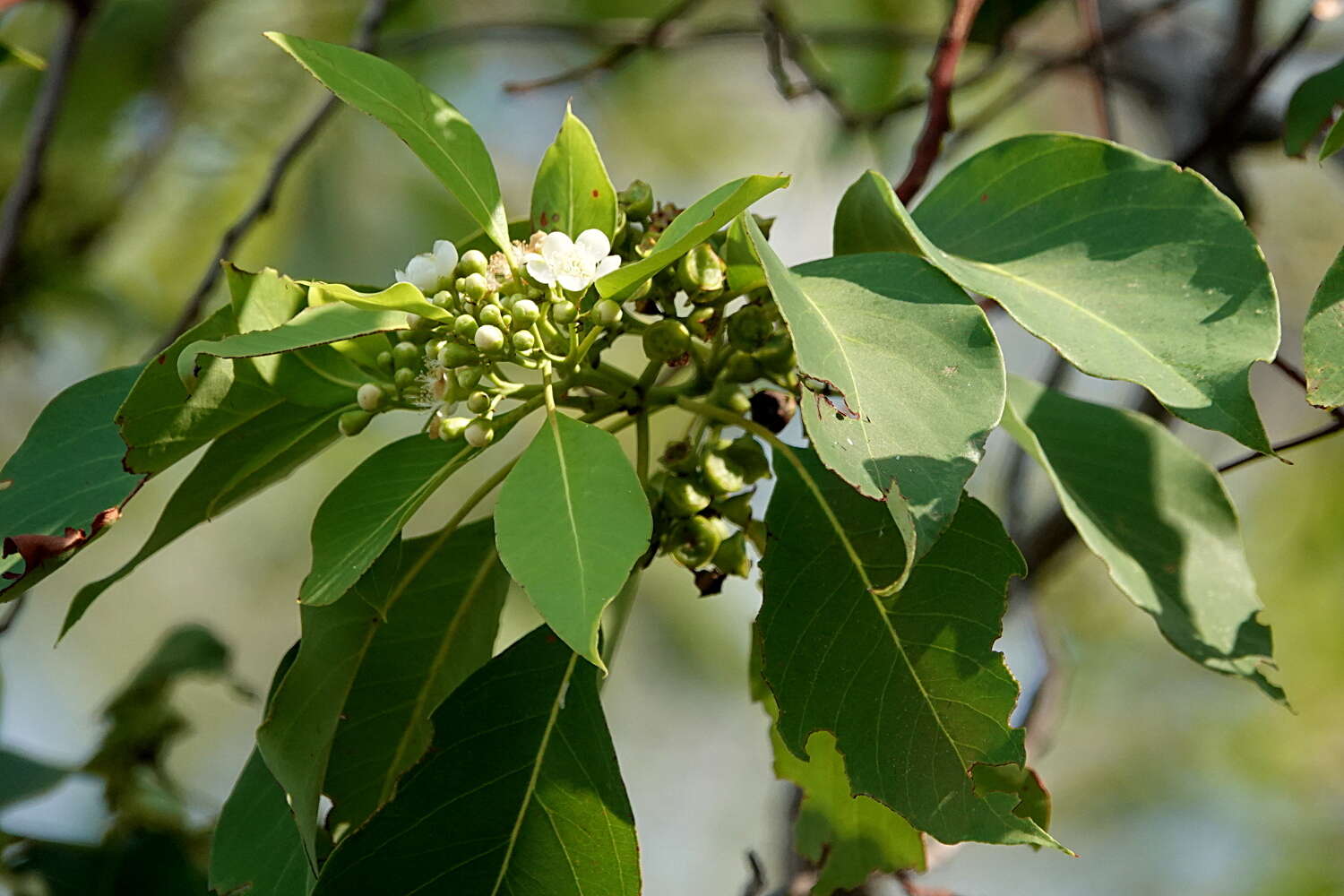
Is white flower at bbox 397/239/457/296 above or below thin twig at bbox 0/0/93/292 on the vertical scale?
above

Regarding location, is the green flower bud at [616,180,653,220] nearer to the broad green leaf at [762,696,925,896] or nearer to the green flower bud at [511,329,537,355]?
the green flower bud at [511,329,537,355]

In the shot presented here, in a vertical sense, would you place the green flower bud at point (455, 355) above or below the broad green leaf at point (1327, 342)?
below

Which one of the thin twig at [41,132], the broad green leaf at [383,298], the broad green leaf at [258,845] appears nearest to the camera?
the broad green leaf at [383,298]

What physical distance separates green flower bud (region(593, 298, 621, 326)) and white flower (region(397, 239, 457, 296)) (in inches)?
5.6

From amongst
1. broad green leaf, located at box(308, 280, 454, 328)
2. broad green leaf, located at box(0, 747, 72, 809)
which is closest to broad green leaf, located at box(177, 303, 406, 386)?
broad green leaf, located at box(308, 280, 454, 328)

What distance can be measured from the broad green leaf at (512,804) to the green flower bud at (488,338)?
30 centimetres

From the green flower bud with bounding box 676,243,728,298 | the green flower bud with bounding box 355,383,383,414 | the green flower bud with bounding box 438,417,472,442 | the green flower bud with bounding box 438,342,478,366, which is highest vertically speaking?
the green flower bud with bounding box 676,243,728,298

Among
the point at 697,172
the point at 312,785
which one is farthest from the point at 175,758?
the point at 312,785

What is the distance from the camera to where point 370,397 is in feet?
3.33

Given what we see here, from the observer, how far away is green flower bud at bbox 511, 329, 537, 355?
3.11 ft

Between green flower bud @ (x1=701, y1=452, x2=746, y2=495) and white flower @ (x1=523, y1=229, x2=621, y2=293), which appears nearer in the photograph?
white flower @ (x1=523, y1=229, x2=621, y2=293)

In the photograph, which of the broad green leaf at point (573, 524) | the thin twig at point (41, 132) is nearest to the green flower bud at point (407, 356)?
the broad green leaf at point (573, 524)

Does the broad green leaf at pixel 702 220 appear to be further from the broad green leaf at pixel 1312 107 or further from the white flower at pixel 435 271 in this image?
the broad green leaf at pixel 1312 107

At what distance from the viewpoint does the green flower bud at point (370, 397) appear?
1013 millimetres
